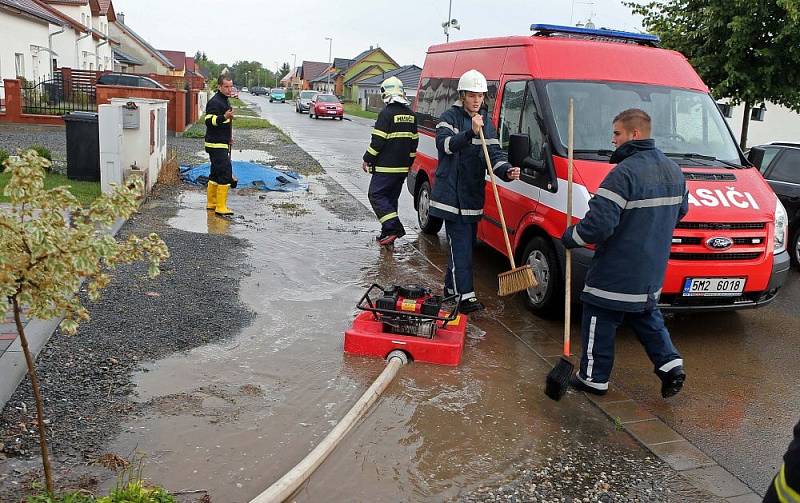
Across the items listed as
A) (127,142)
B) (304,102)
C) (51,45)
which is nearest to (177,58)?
(304,102)

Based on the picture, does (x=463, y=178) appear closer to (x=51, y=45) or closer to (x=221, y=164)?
(x=221, y=164)

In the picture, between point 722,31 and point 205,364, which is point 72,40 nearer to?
point 722,31

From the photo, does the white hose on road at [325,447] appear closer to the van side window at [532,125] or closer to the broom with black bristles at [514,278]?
the broom with black bristles at [514,278]

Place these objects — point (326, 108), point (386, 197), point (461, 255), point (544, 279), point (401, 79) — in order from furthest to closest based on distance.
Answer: point (401, 79)
point (326, 108)
point (386, 197)
point (461, 255)
point (544, 279)

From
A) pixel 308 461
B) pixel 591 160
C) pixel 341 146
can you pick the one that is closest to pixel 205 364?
pixel 308 461

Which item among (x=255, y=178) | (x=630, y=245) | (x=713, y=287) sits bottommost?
(x=255, y=178)

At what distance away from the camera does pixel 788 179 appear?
362 inches

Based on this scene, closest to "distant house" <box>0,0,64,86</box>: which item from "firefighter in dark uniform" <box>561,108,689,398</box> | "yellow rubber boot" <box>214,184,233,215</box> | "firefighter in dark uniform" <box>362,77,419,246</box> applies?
"yellow rubber boot" <box>214,184,233,215</box>

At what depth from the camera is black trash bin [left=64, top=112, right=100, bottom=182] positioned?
37.7ft

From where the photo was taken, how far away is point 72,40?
39.2 metres

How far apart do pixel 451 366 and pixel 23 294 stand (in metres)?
3.15

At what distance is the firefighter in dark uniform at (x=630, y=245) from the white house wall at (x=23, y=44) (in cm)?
2724

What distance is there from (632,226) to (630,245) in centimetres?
13

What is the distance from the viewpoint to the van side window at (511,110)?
689 centimetres
